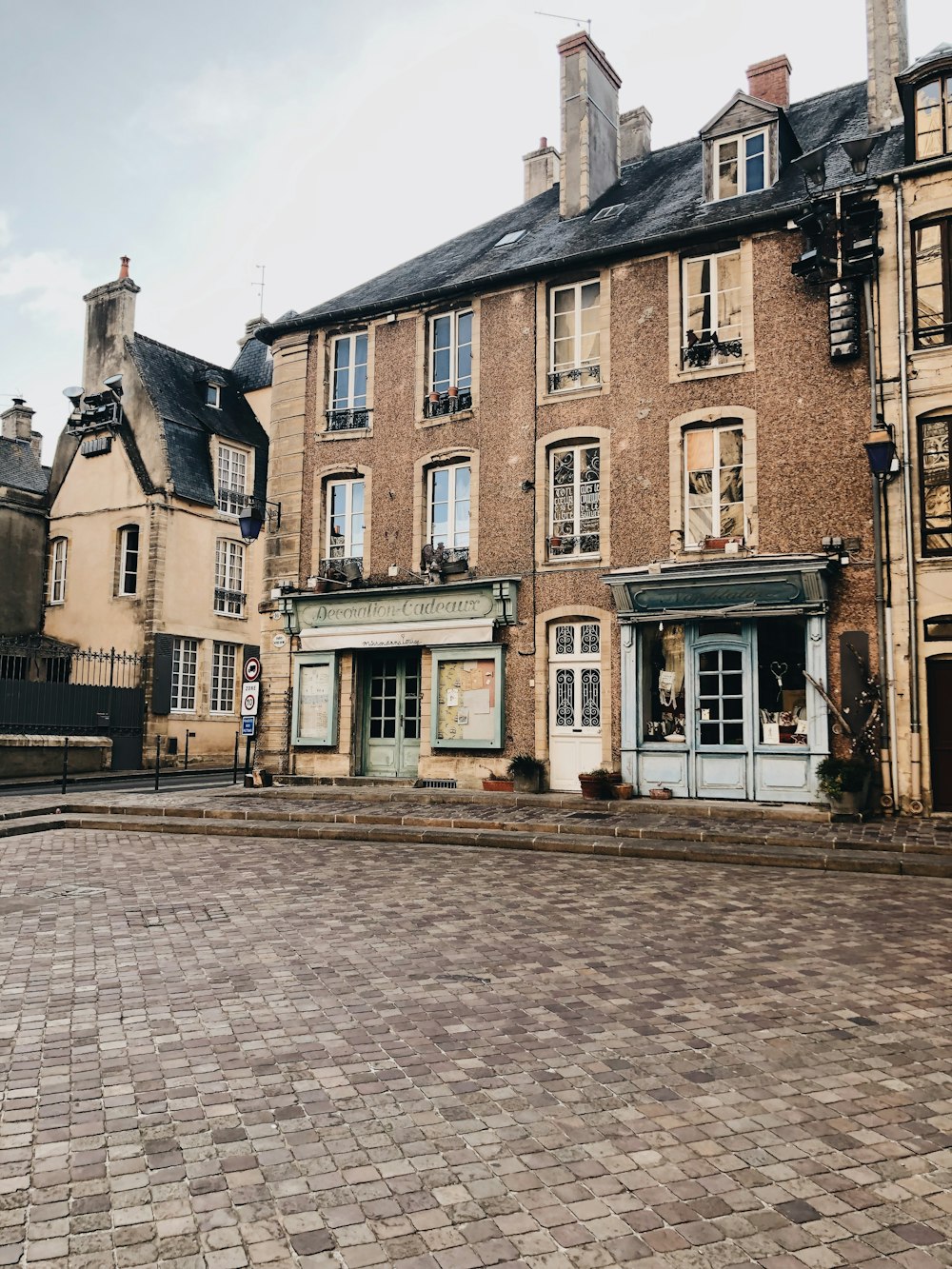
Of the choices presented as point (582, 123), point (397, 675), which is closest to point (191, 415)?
point (397, 675)

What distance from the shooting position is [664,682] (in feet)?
48.0

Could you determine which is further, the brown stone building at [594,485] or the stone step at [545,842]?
the brown stone building at [594,485]

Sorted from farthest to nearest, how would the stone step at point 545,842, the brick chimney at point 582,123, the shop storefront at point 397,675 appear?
the brick chimney at point 582,123
the shop storefront at point 397,675
the stone step at point 545,842

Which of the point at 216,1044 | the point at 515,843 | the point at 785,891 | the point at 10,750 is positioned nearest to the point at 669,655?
the point at 515,843

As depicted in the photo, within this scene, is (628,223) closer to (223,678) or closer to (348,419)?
(348,419)

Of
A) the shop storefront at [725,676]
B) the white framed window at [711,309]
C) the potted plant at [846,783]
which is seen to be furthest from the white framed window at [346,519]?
the potted plant at [846,783]

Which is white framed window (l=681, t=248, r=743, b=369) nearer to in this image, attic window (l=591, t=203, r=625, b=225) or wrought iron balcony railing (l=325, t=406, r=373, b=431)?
attic window (l=591, t=203, r=625, b=225)

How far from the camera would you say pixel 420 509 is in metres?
17.3

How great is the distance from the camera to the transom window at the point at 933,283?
13.0 meters

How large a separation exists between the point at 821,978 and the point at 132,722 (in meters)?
21.5

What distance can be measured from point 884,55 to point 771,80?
2771 millimetres

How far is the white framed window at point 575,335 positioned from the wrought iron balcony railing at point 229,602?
47.6ft

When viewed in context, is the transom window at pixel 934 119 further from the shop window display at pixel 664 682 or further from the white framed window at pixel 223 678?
the white framed window at pixel 223 678

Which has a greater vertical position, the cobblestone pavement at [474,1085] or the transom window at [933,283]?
the transom window at [933,283]
